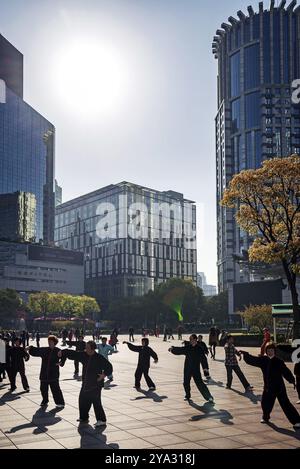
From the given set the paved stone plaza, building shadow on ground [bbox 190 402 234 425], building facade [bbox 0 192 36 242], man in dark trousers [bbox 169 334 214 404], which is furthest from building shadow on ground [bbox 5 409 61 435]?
building facade [bbox 0 192 36 242]

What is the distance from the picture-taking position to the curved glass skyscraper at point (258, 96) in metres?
140

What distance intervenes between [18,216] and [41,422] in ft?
520

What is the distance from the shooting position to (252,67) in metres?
142

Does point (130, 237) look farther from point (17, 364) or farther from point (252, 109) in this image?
point (17, 364)

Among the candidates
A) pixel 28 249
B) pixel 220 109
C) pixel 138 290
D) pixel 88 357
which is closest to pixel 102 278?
pixel 138 290

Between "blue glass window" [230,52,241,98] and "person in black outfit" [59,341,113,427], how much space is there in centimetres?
14260

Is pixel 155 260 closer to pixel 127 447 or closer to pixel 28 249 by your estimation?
pixel 28 249

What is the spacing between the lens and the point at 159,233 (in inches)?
6836

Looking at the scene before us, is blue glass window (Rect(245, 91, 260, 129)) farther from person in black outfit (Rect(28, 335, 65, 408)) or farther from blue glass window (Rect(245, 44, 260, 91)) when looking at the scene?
person in black outfit (Rect(28, 335, 65, 408))

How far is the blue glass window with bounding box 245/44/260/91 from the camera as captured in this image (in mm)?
141125

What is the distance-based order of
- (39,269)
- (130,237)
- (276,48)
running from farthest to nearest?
(130,237) < (39,269) < (276,48)

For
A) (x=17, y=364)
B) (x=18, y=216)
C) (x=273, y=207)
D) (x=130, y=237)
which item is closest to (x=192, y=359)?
(x=17, y=364)
